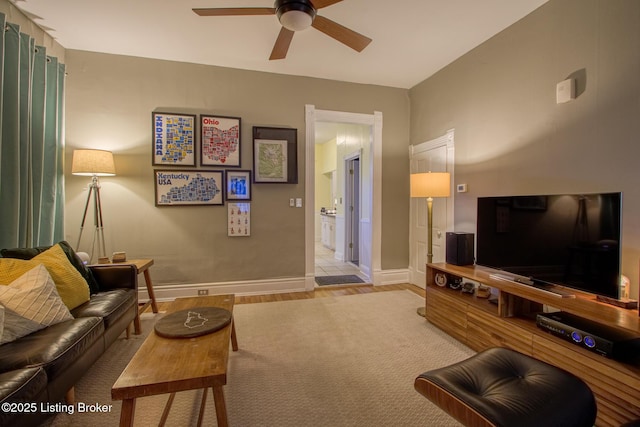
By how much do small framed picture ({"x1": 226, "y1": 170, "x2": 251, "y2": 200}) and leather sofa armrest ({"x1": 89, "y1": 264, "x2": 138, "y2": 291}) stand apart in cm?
140

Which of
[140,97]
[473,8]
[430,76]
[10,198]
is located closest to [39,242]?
[10,198]

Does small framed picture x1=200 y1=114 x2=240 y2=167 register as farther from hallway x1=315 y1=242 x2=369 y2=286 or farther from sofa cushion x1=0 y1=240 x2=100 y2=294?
hallway x1=315 y1=242 x2=369 y2=286

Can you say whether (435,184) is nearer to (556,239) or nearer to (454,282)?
(454,282)

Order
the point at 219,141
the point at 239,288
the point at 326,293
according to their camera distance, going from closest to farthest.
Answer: the point at 219,141 → the point at 239,288 → the point at 326,293

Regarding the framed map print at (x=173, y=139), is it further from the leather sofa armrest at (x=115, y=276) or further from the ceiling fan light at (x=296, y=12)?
the ceiling fan light at (x=296, y=12)

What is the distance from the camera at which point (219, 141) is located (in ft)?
11.6

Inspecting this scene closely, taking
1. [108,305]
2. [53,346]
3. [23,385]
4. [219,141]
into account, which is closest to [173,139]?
[219,141]

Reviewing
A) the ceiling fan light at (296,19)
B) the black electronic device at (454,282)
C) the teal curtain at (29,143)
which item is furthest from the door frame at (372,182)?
the teal curtain at (29,143)

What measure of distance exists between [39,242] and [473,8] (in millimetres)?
4506

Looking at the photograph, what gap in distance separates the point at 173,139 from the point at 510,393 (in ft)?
12.4

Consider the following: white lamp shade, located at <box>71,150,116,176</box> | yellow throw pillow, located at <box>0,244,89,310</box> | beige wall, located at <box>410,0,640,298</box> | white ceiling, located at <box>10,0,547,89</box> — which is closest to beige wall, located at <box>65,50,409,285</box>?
white ceiling, located at <box>10,0,547,89</box>

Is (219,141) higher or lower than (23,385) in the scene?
higher

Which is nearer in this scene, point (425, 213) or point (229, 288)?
point (229, 288)

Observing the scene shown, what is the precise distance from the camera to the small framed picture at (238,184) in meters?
3.59
